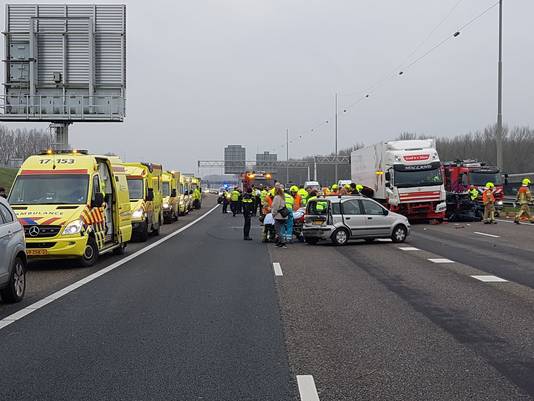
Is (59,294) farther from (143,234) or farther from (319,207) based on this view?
(143,234)

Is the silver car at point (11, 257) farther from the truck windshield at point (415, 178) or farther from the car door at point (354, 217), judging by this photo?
the truck windshield at point (415, 178)

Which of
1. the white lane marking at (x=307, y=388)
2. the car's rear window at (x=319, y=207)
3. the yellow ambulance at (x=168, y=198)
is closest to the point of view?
the white lane marking at (x=307, y=388)

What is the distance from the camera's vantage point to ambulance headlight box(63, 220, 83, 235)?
13.1 metres

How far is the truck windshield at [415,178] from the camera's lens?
27.9 metres

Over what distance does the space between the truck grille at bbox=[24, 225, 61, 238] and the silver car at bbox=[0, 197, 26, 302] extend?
3333mm

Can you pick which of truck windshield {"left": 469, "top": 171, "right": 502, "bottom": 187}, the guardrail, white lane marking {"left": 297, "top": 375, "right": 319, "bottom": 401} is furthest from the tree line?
white lane marking {"left": 297, "top": 375, "right": 319, "bottom": 401}

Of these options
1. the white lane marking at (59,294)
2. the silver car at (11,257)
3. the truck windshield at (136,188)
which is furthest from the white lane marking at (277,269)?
the truck windshield at (136,188)

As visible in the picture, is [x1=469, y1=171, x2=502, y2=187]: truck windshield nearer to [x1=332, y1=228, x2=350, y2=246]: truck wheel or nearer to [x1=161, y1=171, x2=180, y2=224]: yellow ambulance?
[x1=161, y1=171, x2=180, y2=224]: yellow ambulance

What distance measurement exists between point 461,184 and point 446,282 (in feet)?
72.2

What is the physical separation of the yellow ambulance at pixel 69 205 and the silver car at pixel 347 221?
5.89 metres

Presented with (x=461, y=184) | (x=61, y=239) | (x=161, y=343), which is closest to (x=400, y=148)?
(x=461, y=184)

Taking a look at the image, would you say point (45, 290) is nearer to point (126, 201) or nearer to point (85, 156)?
point (85, 156)

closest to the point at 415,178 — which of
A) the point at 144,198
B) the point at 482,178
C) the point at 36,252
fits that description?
the point at 482,178

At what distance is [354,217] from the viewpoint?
19.1 m
